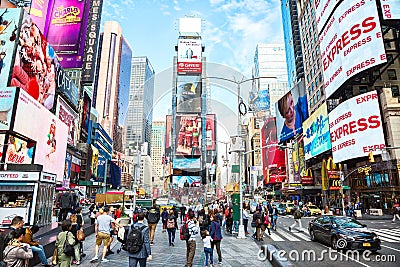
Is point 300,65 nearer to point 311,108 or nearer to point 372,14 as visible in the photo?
point 311,108

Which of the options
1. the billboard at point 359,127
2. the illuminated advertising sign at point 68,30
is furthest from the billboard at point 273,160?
the illuminated advertising sign at point 68,30

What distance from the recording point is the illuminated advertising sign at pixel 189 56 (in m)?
104

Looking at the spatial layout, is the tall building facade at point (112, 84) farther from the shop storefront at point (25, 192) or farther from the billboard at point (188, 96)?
the shop storefront at point (25, 192)

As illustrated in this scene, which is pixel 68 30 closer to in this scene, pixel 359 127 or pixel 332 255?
pixel 359 127

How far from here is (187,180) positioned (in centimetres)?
10088

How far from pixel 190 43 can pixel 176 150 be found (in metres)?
39.2

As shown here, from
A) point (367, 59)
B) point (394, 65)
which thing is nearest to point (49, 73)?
point (367, 59)

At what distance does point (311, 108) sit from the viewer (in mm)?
61875

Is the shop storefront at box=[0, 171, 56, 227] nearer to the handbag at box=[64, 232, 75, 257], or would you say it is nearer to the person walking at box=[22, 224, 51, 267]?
the person walking at box=[22, 224, 51, 267]

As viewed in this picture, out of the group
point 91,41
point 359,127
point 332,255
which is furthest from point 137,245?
point 91,41

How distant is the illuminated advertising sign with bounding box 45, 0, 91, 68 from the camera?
52938 mm

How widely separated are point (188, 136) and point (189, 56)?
30.2 meters

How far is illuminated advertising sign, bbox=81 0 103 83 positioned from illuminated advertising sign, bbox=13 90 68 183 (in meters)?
28.6

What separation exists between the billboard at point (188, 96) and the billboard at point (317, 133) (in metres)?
55.3
